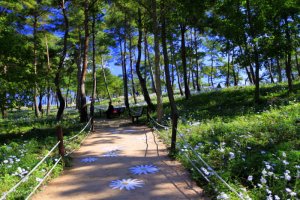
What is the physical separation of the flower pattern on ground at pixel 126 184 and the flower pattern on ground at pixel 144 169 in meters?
0.62

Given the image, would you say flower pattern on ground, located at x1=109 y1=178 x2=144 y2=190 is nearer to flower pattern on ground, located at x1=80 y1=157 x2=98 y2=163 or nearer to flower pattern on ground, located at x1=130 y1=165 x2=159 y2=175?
flower pattern on ground, located at x1=130 y1=165 x2=159 y2=175

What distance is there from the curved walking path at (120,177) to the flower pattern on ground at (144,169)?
129mm

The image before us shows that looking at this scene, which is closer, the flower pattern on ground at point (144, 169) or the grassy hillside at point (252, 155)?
the grassy hillside at point (252, 155)

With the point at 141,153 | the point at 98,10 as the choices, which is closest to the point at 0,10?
the point at 98,10

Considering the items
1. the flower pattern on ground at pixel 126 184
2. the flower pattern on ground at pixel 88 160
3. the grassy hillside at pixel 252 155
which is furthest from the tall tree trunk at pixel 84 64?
the flower pattern on ground at pixel 126 184

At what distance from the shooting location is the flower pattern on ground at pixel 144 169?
7668 mm

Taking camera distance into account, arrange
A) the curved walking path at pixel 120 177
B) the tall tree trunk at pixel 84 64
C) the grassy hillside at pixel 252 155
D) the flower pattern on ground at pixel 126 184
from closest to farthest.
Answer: the grassy hillside at pixel 252 155 → the curved walking path at pixel 120 177 → the flower pattern on ground at pixel 126 184 → the tall tree trunk at pixel 84 64

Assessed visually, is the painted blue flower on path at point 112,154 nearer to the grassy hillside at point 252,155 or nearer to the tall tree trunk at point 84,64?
the grassy hillside at point 252,155

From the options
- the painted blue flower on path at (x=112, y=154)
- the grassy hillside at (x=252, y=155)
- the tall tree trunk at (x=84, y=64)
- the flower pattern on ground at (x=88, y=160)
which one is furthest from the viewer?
the tall tree trunk at (x=84, y=64)

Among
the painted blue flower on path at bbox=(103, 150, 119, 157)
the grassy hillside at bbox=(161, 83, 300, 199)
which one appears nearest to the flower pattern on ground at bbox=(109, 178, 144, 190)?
the grassy hillside at bbox=(161, 83, 300, 199)

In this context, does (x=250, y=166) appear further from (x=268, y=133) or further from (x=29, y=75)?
(x=29, y=75)

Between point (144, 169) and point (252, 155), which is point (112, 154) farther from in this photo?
point (252, 155)

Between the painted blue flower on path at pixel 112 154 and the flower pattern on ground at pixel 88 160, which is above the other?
the painted blue flower on path at pixel 112 154

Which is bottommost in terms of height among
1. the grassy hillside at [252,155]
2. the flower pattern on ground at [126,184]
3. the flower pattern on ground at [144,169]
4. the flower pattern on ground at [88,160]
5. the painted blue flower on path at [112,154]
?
the flower pattern on ground at [126,184]
